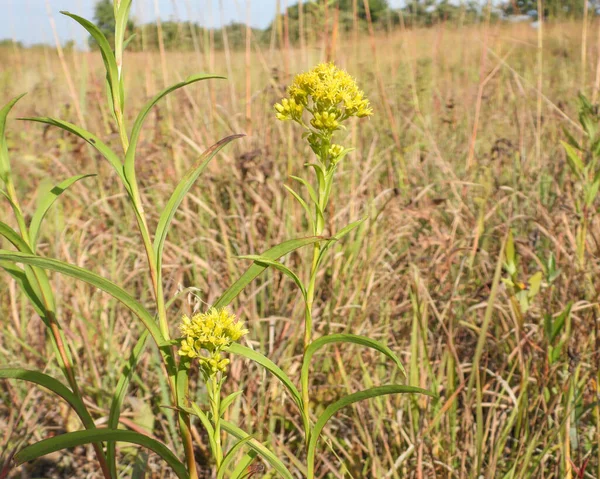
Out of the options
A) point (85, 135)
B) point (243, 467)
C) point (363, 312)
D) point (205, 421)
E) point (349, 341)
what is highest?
point (85, 135)

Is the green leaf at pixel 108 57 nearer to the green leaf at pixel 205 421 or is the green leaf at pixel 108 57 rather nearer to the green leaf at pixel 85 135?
the green leaf at pixel 85 135

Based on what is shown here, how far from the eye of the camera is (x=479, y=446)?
3.38ft

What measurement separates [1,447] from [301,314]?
781mm

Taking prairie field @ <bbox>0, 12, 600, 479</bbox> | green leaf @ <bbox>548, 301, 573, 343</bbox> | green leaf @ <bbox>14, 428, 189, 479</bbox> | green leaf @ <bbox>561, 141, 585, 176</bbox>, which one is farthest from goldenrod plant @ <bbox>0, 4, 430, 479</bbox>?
green leaf @ <bbox>561, 141, 585, 176</bbox>

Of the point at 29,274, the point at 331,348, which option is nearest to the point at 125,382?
the point at 29,274

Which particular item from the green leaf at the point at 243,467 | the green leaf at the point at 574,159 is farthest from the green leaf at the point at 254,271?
the green leaf at the point at 574,159

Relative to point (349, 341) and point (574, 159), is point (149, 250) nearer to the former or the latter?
point (349, 341)

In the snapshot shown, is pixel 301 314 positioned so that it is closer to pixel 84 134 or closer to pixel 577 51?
pixel 84 134

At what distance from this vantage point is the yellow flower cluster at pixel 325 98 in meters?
0.74

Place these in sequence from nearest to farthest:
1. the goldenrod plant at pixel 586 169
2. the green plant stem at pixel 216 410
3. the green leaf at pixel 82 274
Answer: the green leaf at pixel 82 274 → the green plant stem at pixel 216 410 → the goldenrod plant at pixel 586 169

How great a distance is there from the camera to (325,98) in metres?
0.75

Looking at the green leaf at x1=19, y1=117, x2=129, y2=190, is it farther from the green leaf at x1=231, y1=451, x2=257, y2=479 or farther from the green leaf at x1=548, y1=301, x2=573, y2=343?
the green leaf at x1=548, y1=301, x2=573, y2=343

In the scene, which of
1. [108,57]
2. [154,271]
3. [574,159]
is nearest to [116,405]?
[154,271]

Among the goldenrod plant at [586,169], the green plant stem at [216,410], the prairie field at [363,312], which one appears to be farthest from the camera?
the goldenrod plant at [586,169]
